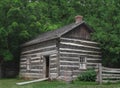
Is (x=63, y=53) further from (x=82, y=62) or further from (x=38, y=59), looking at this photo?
(x=38, y=59)

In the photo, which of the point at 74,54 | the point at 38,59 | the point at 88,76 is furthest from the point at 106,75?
the point at 38,59

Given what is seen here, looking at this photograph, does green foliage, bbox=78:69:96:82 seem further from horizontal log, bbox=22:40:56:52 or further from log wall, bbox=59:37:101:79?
horizontal log, bbox=22:40:56:52

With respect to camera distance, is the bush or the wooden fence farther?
the bush

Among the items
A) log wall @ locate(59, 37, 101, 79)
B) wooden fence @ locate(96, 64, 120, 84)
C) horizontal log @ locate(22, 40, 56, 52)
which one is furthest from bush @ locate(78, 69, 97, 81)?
horizontal log @ locate(22, 40, 56, 52)

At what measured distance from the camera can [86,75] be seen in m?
21.9

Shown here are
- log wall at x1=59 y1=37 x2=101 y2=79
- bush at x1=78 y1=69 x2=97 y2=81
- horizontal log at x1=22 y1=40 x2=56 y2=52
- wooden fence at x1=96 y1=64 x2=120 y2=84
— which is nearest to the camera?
wooden fence at x1=96 y1=64 x2=120 y2=84

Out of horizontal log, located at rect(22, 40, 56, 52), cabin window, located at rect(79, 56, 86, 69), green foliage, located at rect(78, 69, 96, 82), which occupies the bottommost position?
green foliage, located at rect(78, 69, 96, 82)

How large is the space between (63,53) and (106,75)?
4352 millimetres

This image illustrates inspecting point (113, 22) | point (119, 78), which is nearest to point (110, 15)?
point (113, 22)

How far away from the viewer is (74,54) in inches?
939

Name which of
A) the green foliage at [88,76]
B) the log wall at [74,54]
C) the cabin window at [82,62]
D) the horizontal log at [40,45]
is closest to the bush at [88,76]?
the green foliage at [88,76]

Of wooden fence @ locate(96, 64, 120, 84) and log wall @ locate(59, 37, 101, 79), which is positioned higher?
log wall @ locate(59, 37, 101, 79)

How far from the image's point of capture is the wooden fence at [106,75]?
19922 millimetres

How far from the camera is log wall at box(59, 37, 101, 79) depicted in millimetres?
22905
